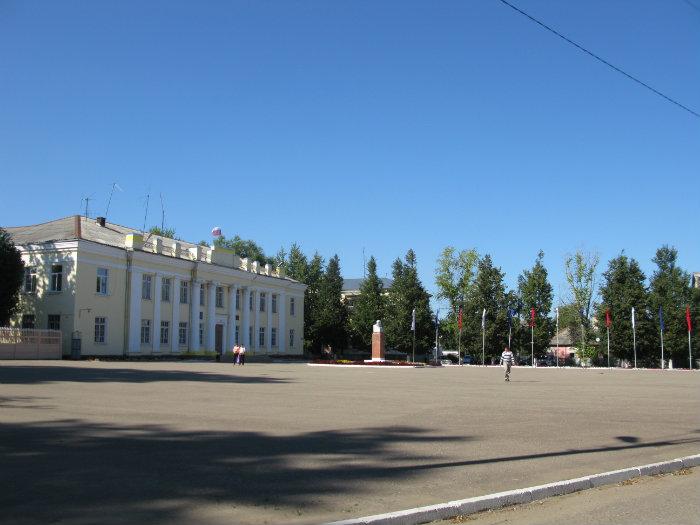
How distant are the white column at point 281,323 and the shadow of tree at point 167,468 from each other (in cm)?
6286

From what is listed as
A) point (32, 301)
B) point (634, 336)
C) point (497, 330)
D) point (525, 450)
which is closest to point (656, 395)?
point (525, 450)

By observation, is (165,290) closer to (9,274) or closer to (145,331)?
(145,331)

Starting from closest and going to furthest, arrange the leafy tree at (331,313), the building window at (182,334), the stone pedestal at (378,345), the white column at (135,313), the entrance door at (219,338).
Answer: the white column at (135,313) < the stone pedestal at (378,345) < the building window at (182,334) < the entrance door at (219,338) < the leafy tree at (331,313)

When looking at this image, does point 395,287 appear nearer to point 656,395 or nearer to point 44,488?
point 656,395

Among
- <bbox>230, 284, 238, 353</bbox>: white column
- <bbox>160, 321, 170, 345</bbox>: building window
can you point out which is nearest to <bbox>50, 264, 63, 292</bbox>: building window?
<bbox>160, 321, 170, 345</bbox>: building window

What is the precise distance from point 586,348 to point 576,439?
240ft

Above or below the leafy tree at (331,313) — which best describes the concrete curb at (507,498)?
below

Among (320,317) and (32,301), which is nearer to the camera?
(32,301)

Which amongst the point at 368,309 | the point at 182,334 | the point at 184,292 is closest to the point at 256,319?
the point at 184,292

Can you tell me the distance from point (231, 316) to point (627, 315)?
Answer: 4465 cm

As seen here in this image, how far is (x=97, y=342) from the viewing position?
49.6 meters

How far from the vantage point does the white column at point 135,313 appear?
52.5 metres

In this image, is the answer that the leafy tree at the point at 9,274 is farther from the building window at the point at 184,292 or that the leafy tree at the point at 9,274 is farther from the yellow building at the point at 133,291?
the building window at the point at 184,292

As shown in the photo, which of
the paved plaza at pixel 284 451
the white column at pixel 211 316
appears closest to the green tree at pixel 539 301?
the white column at pixel 211 316
